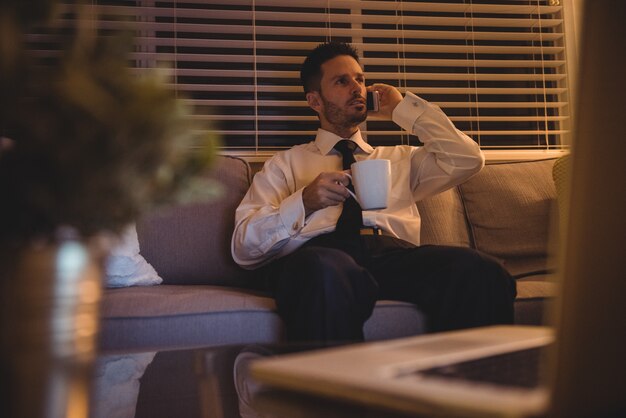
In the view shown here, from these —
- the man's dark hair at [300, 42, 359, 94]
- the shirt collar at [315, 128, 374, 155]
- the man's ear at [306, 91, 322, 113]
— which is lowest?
the shirt collar at [315, 128, 374, 155]

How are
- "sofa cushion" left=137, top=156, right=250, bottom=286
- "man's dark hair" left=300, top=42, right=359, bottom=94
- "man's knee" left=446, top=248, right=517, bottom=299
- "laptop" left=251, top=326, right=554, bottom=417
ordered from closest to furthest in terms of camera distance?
"laptop" left=251, top=326, right=554, bottom=417 < "man's knee" left=446, top=248, right=517, bottom=299 < "sofa cushion" left=137, top=156, right=250, bottom=286 < "man's dark hair" left=300, top=42, right=359, bottom=94

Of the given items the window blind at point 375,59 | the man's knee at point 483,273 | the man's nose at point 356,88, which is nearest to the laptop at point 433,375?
the man's knee at point 483,273

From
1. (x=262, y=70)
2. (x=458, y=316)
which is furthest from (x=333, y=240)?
(x=262, y=70)

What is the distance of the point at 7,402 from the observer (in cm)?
40

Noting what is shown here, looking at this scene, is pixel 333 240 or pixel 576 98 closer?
pixel 576 98

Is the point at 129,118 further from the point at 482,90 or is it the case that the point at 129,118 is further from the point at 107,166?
the point at 482,90

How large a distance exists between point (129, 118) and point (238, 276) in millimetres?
1594

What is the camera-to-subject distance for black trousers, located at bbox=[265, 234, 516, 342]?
137 cm

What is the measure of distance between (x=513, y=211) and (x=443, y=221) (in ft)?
0.85

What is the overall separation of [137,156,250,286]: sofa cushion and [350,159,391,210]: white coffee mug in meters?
0.57

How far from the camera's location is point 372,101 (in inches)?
82.9

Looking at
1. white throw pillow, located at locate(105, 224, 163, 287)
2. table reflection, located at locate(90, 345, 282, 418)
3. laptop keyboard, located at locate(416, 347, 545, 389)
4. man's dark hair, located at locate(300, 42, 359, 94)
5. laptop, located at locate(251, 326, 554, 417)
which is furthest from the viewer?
man's dark hair, located at locate(300, 42, 359, 94)

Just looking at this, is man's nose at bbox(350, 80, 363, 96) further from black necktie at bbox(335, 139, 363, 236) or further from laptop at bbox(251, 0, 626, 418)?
laptop at bbox(251, 0, 626, 418)

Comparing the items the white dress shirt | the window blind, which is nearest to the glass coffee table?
the white dress shirt
